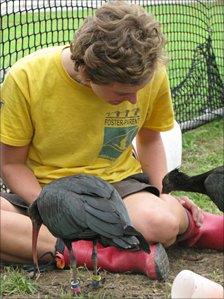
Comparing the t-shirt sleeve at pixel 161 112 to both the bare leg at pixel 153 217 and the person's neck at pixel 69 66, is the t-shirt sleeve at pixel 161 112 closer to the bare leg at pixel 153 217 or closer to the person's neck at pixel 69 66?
the bare leg at pixel 153 217

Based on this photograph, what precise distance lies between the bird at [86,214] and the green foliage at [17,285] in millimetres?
289

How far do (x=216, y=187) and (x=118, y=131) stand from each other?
0.59m

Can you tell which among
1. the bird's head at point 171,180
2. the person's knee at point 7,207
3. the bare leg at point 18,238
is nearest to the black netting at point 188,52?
the bird's head at point 171,180

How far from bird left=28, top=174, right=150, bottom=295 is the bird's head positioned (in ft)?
3.36

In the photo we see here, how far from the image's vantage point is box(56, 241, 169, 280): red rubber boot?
129 inches

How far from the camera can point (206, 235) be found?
3.77 meters

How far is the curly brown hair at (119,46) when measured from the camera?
113 inches

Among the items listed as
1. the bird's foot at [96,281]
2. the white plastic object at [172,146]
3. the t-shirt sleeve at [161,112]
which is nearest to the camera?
the bird's foot at [96,281]

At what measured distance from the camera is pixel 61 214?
2.75 metres

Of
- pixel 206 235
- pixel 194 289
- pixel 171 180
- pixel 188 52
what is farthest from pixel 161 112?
pixel 188 52

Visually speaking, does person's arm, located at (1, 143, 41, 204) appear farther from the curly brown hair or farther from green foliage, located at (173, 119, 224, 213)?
green foliage, located at (173, 119, 224, 213)

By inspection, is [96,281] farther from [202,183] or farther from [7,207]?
[202,183]

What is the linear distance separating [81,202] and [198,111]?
4.16m

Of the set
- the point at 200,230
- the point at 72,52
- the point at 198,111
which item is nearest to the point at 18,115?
the point at 72,52
